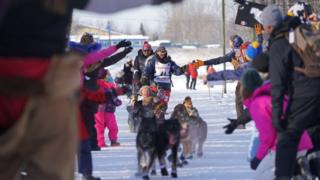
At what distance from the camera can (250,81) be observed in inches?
285

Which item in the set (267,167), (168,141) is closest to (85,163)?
(168,141)

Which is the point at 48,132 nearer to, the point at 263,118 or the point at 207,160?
the point at 263,118

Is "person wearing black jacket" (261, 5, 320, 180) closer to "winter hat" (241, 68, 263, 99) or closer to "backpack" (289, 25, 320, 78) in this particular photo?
"backpack" (289, 25, 320, 78)

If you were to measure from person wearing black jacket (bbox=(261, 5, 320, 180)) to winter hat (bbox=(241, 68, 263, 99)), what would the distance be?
1.56 ft

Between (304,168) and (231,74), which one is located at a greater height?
(231,74)

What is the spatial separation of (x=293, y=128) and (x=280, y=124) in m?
0.14

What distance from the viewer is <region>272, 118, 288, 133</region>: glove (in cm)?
669

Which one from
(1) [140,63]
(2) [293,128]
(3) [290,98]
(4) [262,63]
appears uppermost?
(1) [140,63]

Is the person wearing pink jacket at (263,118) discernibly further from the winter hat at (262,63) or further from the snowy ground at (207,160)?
the snowy ground at (207,160)

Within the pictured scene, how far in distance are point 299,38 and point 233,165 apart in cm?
358

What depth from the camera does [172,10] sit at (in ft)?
11.5

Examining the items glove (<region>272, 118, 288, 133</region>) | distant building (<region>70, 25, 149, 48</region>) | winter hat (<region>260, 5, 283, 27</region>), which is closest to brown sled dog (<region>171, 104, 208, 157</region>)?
distant building (<region>70, 25, 149, 48</region>)

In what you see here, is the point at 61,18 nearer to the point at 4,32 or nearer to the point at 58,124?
the point at 4,32

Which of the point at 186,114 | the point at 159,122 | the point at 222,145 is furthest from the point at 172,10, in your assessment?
the point at 222,145
